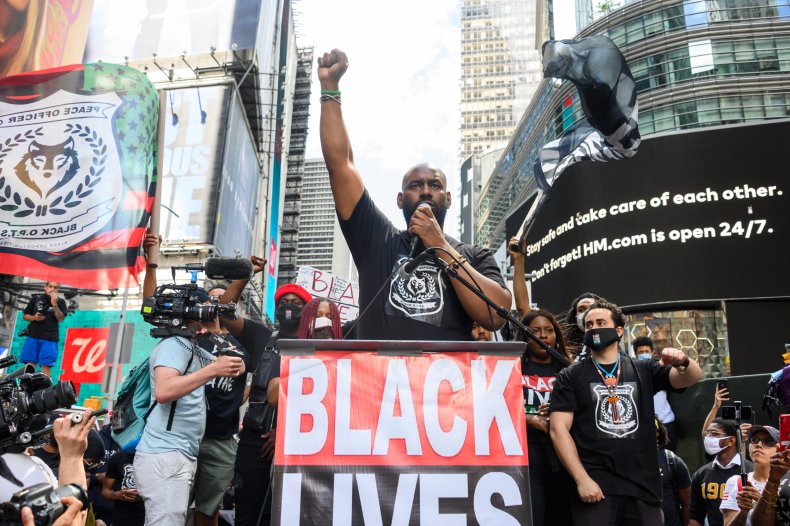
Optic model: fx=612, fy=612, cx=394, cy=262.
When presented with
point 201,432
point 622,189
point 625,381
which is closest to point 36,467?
point 201,432

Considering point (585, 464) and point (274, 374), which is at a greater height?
point (274, 374)

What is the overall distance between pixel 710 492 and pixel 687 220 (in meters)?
17.7

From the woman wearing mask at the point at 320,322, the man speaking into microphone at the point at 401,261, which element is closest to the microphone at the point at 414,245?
the man speaking into microphone at the point at 401,261

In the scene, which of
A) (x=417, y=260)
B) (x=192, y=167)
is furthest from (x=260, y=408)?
(x=192, y=167)

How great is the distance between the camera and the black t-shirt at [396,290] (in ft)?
8.80

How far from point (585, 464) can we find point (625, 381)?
21.5 inches

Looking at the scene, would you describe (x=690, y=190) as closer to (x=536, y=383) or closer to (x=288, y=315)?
(x=536, y=383)

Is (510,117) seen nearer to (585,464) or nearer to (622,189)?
(622,189)

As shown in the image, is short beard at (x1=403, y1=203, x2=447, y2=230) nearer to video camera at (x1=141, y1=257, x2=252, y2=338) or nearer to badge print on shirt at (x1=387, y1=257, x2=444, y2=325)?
badge print on shirt at (x1=387, y1=257, x2=444, y2=325)

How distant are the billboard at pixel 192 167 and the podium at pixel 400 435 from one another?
21086mm

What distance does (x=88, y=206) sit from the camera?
36.8 feet

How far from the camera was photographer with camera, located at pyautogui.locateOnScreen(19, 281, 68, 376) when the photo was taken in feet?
28.8

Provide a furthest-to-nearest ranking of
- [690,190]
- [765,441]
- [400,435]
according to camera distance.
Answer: [690,190], [765,441], [400,435]

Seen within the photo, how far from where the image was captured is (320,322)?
12.9ft
